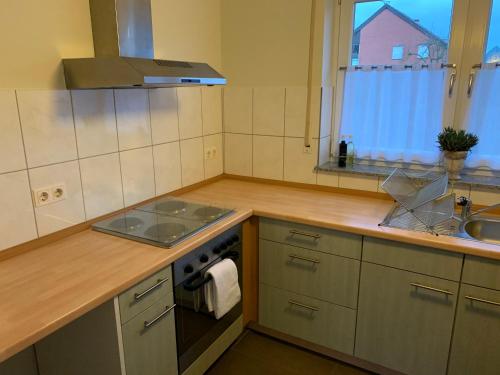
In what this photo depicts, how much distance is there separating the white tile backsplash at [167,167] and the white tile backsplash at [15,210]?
28.2 inches

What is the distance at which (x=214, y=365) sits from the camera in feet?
6.84

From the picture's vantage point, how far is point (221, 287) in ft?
6.00

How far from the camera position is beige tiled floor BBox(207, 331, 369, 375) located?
6.73 feet

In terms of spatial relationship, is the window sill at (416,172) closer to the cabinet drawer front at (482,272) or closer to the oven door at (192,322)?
the cabinet drawer front at (482,272)

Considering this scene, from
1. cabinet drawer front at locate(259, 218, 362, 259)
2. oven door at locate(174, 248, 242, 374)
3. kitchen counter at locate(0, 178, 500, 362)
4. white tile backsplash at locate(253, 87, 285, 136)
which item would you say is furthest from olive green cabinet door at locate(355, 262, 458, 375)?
white tile backsplash at locate(253, 87, 285, 136)

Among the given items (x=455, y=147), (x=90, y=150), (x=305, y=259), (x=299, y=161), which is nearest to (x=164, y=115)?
(x=90, y=150)

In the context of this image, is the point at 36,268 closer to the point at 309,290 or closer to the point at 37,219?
the point at 37,219

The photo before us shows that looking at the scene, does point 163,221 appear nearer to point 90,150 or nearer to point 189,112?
point 90,150

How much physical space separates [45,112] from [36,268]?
2.04 feet

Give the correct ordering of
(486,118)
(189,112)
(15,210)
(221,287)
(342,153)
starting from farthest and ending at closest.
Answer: (342,153) < (189,112) < (486,118) < (221,287) < (15,210)

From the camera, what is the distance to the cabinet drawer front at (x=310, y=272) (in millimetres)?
1915

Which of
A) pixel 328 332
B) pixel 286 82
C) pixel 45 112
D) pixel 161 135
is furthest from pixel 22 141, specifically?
pixel 328 332

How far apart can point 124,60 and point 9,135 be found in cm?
52

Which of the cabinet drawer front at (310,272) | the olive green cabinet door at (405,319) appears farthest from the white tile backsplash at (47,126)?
the olive green cabinet door at (405,319)
